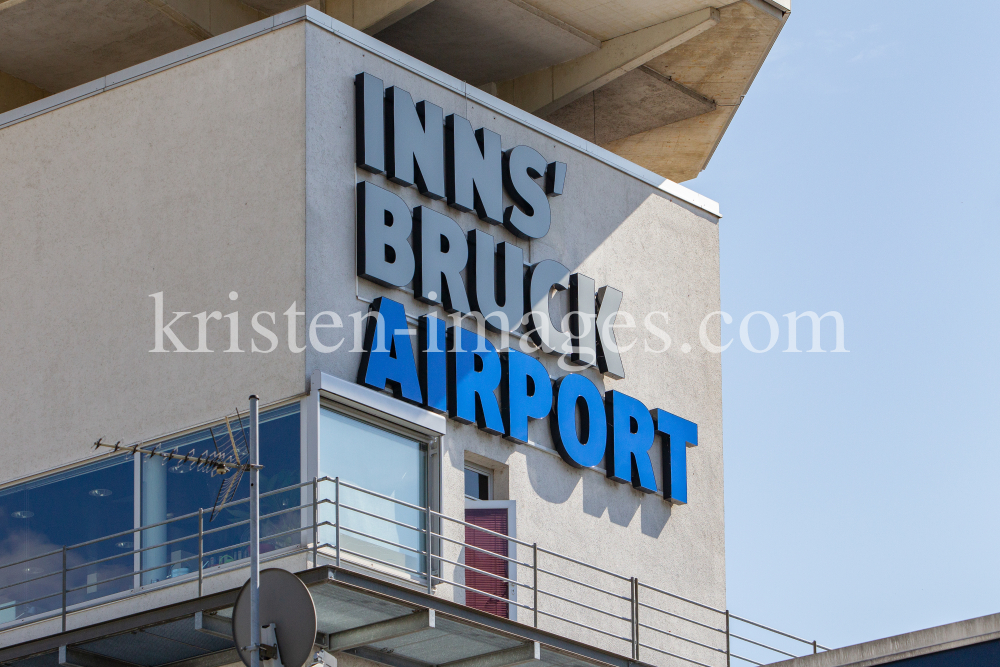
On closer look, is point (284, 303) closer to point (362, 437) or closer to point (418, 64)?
point (362, 437)

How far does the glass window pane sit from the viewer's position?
21.8 m

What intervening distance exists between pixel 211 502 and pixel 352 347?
2.78 meters

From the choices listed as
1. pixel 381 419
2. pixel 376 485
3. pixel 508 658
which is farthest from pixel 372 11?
pixel 508 658

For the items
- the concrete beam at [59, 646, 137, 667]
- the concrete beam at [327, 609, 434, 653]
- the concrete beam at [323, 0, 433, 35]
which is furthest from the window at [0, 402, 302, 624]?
the concrete beam at [323, 0, 433, 35]

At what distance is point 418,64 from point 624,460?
681cm

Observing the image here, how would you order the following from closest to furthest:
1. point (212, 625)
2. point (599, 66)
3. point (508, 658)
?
point (212, 625), point (508, 658), point (599, 66)

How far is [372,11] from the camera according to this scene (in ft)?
87.1

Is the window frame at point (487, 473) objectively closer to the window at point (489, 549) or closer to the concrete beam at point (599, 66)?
the window at point (489, 549)

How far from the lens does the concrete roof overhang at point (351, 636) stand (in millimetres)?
20594

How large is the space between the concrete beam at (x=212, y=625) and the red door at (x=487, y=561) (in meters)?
3.75

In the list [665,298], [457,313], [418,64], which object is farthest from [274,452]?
[665,298]

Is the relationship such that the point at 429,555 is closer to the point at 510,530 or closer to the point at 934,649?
the point at 510,530

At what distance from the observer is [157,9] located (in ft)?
89.0

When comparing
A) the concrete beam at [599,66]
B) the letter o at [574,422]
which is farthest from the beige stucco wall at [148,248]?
the concrete beam at [599,66]
